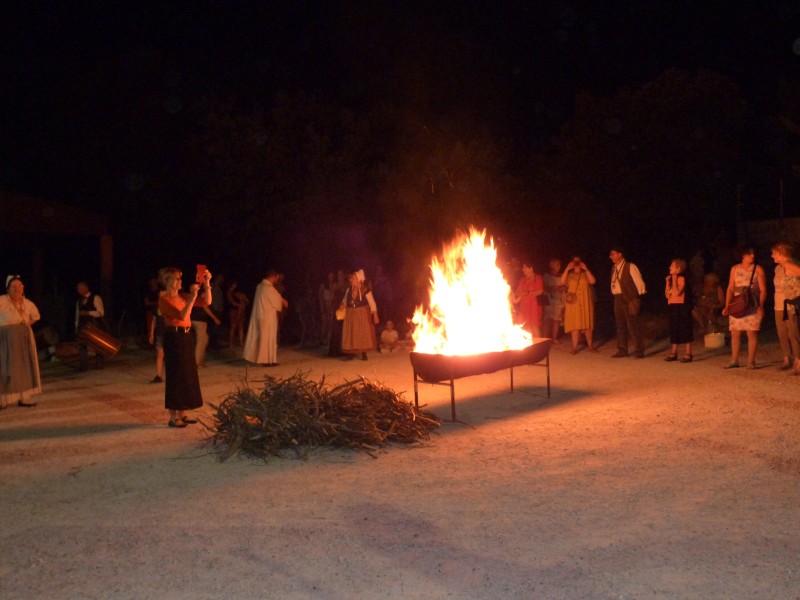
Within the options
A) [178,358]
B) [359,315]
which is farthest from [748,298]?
[178,358]

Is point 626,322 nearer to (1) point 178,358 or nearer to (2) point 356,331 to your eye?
(2) point 356,331

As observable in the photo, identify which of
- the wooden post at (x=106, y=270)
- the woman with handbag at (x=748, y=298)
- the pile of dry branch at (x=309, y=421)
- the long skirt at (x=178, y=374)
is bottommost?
the pile of dry branch at (x=309, y=421)

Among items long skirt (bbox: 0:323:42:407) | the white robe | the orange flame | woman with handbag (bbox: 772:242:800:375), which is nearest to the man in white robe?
the white robe

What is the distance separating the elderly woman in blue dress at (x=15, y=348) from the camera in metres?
10.1

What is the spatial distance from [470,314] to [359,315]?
469 centimetres

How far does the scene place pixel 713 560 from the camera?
4.56 metres

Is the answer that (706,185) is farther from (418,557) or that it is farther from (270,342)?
(418,557)

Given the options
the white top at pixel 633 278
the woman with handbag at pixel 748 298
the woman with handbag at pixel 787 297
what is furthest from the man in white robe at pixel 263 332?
the woman with handbag at pixel 787 297

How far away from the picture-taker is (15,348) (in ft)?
33.5

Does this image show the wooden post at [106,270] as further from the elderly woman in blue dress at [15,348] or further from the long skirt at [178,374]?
the long skirt at [178,374]

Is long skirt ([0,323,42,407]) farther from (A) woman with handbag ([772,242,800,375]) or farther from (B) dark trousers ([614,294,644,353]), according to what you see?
(A) woman with handbag ([772,242,800,375])

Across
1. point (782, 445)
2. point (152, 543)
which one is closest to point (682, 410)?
point (782, 445)

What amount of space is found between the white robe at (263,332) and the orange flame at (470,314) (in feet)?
13.9

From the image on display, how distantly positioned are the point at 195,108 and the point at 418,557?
71.3ft
